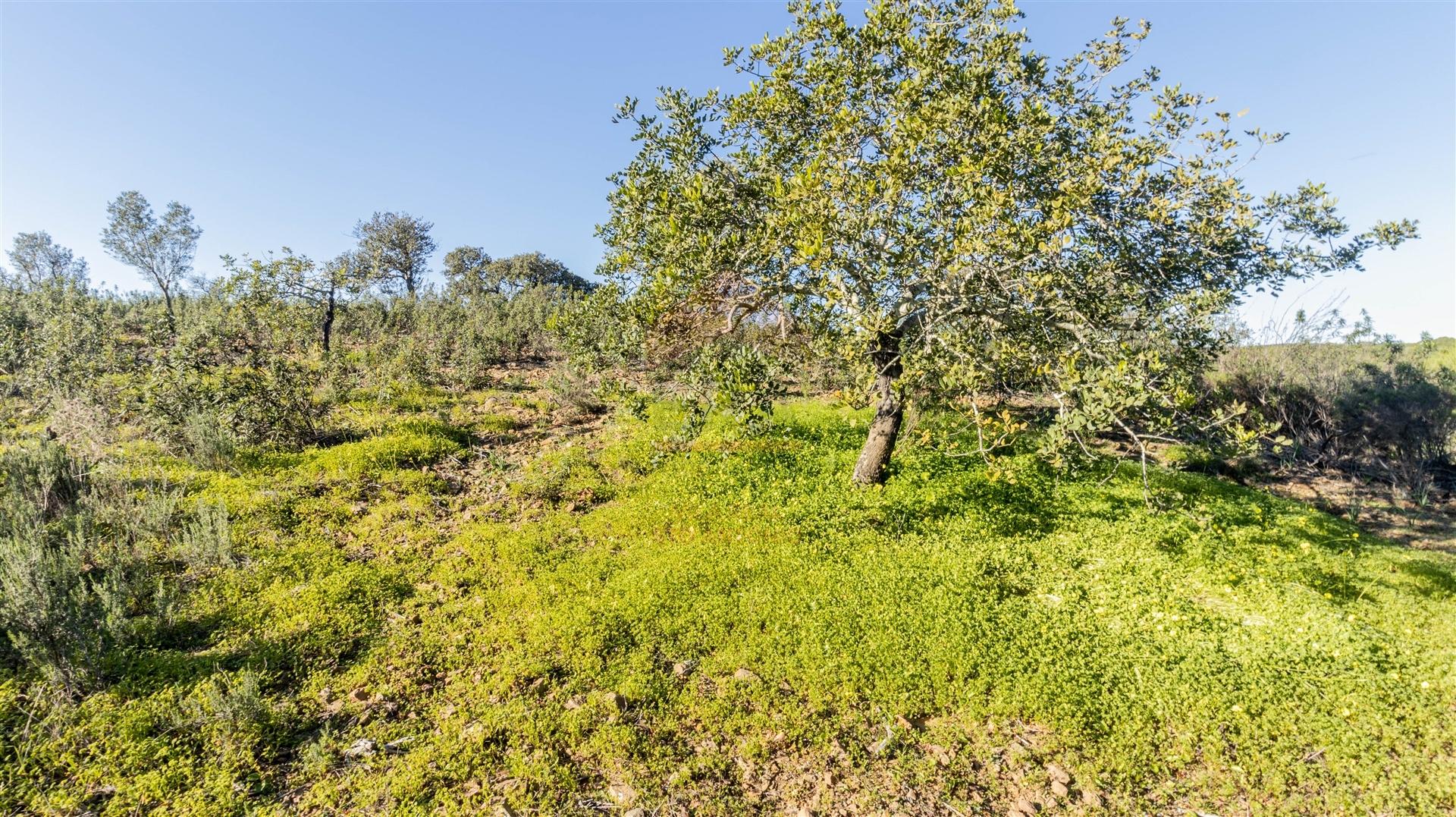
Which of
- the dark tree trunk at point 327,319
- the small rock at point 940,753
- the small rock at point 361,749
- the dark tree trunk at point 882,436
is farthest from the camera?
the dark tree trunk at point 327,319

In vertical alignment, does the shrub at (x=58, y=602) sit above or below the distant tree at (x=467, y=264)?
below

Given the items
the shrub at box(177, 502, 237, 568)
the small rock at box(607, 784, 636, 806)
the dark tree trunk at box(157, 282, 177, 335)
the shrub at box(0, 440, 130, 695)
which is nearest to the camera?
the small rock at box(607, 784, 636, 806)

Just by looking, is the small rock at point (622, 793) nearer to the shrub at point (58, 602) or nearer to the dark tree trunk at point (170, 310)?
the shrub at point (58, 602)

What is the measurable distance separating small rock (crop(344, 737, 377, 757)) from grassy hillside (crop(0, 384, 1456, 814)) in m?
0.04

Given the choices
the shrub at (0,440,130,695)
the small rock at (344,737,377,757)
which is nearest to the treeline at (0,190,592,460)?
the shrub at (0,440,130,695)

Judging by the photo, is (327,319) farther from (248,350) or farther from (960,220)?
(960,220)

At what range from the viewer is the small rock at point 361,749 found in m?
5.02

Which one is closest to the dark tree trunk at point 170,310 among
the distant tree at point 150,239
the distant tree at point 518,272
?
the distant tree at point 150,239

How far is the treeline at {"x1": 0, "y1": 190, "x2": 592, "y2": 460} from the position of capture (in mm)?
11898

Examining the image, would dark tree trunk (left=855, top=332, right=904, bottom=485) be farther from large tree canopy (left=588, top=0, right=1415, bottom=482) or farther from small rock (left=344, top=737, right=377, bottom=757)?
small rock (left=344, top=737, right=377, bottom=757)

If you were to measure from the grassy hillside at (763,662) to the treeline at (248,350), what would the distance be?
6.25 feet

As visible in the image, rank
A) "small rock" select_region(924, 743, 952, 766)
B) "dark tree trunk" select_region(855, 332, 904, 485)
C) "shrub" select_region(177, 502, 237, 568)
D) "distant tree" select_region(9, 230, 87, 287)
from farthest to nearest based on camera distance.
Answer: "distant tree" select_region(9, 230, 87, 287)
"dark tree trunk" select_region(855, 332, 904, 485)
"shrub" select_region(177, 502, 237, 568)
"small rock" select_region(924, 743, 952, 766)

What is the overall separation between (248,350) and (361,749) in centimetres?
1200

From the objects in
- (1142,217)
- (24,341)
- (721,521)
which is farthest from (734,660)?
(24,341)
